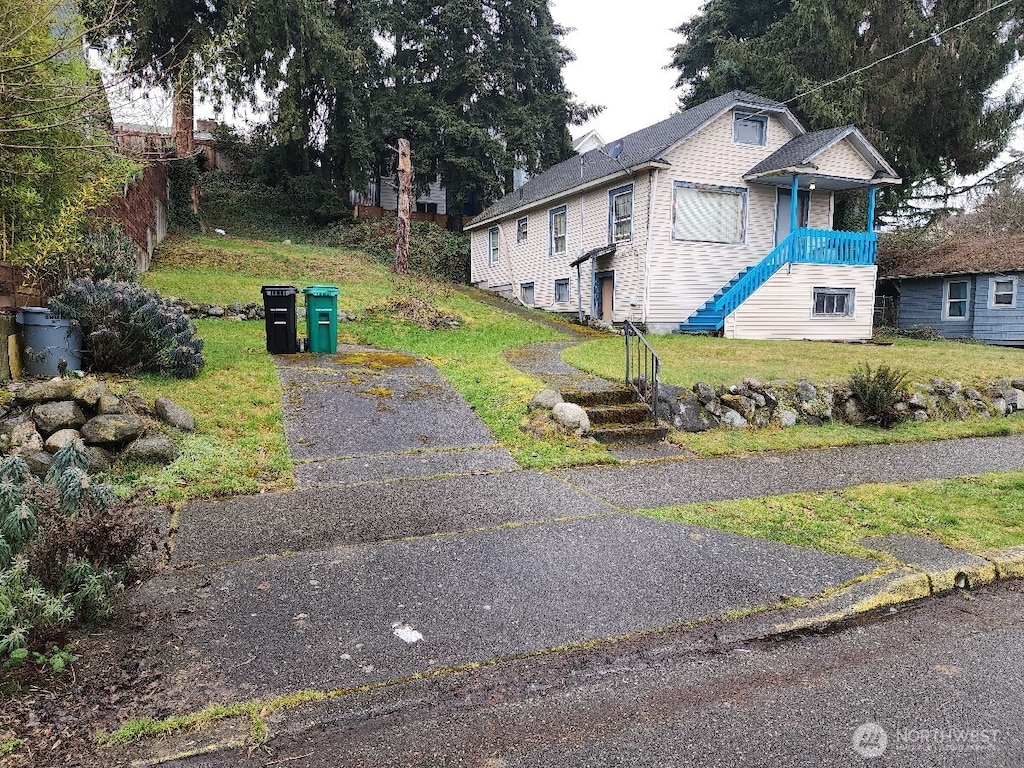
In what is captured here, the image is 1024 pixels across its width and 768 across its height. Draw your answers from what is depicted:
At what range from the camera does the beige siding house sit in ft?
58.7

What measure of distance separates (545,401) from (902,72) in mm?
24277

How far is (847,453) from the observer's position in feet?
25.3

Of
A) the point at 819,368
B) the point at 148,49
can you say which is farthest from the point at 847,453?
the point at 148,49

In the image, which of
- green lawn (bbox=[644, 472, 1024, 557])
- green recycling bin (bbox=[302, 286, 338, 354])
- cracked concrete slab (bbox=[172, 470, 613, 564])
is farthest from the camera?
green recycling bin (bbox=[302, 286, 338, 354])

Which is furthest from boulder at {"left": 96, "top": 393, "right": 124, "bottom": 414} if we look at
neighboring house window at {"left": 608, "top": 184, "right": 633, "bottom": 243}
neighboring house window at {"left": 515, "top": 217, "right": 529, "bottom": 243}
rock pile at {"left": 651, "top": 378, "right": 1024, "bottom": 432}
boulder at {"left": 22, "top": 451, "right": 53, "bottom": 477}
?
neighboring house window at {"left": 515, "top": 217, "right": 529, "bottom": 243}

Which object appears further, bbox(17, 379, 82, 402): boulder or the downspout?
the downspout

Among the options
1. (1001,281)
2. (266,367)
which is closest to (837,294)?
(1001,281)

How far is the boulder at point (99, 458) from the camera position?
577 centimetres

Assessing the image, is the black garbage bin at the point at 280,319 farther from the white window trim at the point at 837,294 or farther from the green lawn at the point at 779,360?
the white window trim at the point at 837,294

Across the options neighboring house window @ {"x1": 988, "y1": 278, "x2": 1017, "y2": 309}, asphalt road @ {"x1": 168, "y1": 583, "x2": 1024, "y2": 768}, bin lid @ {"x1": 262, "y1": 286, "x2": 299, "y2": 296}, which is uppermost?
neighboring house window @ {"x1": 988, "y1": 278, "x2": 1017, "y2": 309}

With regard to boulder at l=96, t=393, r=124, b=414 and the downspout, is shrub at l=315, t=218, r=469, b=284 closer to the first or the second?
the downspout

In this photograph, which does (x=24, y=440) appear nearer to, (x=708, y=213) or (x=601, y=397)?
(x=601, y=397)

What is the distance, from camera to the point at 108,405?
6262 mm

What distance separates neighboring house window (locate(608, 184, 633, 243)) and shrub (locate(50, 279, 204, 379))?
13.3m
